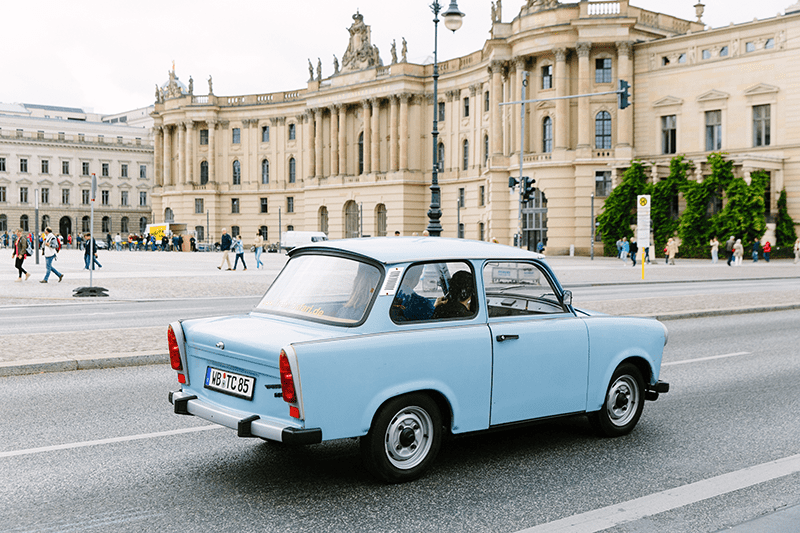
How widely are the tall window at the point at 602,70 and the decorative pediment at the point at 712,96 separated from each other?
670 cm

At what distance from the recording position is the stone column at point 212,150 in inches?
3765

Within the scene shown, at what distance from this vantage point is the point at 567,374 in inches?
238

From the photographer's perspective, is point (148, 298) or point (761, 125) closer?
point (148, 298)

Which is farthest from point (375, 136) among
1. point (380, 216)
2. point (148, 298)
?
point (148, 298)

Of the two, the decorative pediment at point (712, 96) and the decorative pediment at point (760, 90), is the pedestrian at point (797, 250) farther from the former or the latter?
the decorative pediment at point (712, 96)

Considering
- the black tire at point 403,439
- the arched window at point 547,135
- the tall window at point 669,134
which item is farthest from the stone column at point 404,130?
the black tire at point 403,439

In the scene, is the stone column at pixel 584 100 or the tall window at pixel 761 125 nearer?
the tall window at pixel 761 125

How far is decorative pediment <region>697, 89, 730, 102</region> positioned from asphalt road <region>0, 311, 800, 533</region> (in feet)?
169

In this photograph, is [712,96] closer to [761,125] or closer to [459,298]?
[761,125]

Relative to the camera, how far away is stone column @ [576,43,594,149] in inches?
2254

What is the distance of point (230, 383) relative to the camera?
533 centimetres

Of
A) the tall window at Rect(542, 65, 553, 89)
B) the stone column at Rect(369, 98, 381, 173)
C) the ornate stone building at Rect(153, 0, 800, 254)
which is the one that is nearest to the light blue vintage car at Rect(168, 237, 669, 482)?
the ornate stone building at Rect(153, 0, 800, 254)

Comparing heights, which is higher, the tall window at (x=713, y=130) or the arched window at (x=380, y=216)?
the tall window at (x=713, y=130)

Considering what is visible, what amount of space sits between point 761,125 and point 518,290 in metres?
53.3
